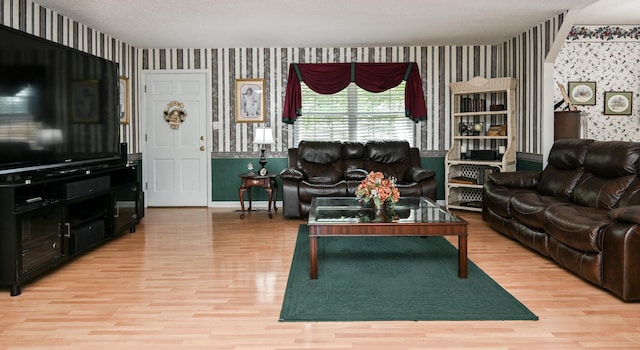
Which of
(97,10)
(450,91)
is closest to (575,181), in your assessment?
(450,91)

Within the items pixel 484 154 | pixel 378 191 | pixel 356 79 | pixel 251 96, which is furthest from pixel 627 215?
pixel 251 96

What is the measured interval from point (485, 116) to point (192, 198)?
4.56 meters

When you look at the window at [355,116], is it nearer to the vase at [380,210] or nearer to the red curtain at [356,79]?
the red curtain at [356,79]

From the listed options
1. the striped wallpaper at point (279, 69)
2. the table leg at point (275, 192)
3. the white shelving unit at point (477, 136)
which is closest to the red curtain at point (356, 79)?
the striped wallpaper at point (279, 69)

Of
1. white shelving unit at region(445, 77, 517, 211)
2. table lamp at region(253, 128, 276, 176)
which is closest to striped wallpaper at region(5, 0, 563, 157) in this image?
white shelving unit at region(445, 77, 517, 211)

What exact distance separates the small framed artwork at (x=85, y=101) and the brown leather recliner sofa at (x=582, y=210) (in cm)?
417

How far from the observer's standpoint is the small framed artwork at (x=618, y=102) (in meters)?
7.17

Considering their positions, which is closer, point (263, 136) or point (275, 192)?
point (263, 136)

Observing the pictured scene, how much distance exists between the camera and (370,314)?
9.89 feet

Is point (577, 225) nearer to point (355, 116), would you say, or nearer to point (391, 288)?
point (391, 288)

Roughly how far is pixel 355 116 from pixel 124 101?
11.0 feet

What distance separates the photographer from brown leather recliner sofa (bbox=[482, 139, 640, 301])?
3273mm

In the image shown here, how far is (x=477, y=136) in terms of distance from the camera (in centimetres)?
723

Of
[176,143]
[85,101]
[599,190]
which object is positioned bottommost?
[599,190]
